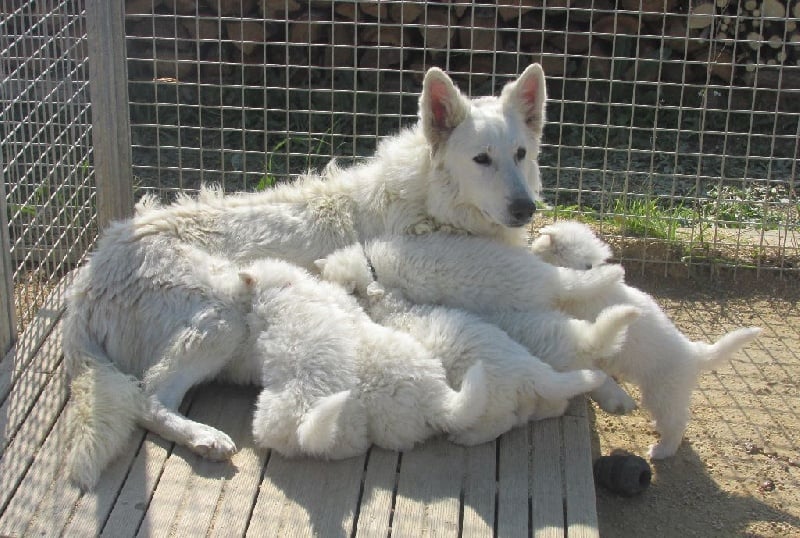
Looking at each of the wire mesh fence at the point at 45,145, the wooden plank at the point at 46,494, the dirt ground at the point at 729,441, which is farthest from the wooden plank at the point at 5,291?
the dirt ground at the point at 729,441

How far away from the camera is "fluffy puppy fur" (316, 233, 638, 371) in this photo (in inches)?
156

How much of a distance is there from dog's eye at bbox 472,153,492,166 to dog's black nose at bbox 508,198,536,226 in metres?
0.25

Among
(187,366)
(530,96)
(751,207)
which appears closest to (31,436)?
(187,366)

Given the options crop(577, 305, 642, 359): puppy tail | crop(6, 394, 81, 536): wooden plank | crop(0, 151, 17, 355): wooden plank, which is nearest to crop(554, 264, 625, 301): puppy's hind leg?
crop(577, 305, 642, 359): puppy tail

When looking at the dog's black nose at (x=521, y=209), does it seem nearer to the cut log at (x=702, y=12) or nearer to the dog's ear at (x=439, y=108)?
the dog's ear at (x=439, y=108)

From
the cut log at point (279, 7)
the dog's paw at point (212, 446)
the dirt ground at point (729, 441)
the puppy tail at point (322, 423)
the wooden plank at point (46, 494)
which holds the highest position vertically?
the cut log at point (279, 7)

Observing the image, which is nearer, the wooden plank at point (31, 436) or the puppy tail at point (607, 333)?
the wooden plank at point (31, 436)

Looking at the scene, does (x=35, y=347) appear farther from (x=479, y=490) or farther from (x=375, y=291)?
(x=479, y=490)

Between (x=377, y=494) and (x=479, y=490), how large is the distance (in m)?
0.37

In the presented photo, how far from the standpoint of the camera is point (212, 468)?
3.71 metres

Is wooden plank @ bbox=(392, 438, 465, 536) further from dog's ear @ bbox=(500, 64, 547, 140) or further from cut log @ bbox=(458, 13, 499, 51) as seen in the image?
cut log @ bbox=(458, 13, 499, 51)

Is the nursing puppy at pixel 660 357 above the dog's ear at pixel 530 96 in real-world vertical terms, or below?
below

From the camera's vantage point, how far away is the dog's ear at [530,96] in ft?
15.4

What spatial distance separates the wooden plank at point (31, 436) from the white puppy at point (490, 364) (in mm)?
1339
